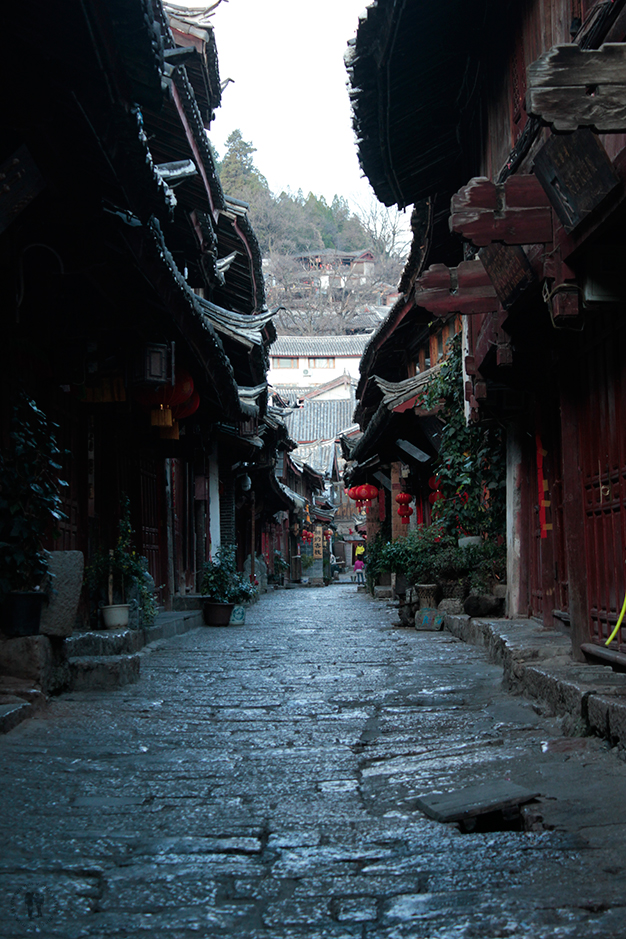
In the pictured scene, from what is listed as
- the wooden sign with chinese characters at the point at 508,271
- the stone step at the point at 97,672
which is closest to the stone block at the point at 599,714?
the wooden sign with chinese characters at the point at 508,271

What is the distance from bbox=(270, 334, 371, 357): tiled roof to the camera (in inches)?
2746

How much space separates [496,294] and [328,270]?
6804 cm

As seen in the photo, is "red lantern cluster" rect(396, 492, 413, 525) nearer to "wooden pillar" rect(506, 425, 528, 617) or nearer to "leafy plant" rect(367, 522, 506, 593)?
"leafy plant" rect(367, 522, 506, 593)

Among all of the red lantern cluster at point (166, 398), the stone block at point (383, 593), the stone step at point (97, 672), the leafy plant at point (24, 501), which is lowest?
the stone block at point (383, 593)

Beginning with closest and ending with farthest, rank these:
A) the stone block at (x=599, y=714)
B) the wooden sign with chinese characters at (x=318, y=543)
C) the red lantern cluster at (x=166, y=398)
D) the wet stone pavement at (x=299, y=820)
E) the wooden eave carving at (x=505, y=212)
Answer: the wet stone pavement at (x=299, y=820) → the stone block at (x=599, y=714) → the wooden eave carving at (x=505, y=212) → the red lantern cluster at (x=166, y=398) → the wooden sign with chinese characters at (x=318, y=543)

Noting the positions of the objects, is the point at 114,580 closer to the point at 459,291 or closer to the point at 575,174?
the point at 459,291

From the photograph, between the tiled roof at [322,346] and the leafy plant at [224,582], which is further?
the tiled roof at [322,346]

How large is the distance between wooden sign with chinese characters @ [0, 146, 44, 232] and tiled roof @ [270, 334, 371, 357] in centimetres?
6450

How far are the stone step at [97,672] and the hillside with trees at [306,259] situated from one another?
207ft

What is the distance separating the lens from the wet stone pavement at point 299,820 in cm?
283

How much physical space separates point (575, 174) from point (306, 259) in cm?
7259

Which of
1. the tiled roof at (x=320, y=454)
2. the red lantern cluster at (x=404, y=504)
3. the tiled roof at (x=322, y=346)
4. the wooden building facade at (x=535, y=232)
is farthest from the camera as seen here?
the tiled roof at (x=322, y=346)

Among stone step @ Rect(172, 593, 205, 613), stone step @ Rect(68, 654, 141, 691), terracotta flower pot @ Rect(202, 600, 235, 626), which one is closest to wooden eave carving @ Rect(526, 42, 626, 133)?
stone step @ Rect(68, 654, 141, 691)

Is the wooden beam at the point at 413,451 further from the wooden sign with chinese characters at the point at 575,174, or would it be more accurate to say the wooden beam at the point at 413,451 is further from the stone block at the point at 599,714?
the stone block at the point at 599,714
